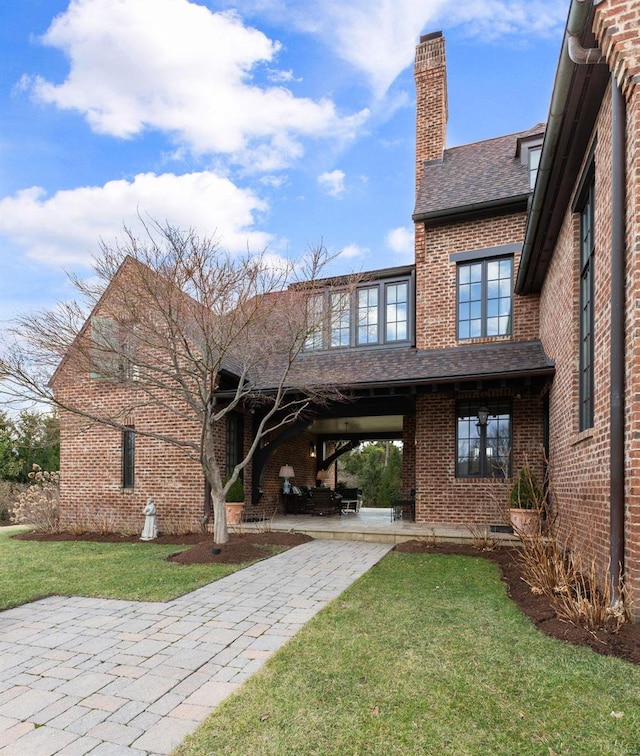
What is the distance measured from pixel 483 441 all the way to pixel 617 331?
6.36 m

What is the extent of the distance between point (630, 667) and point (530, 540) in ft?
9.21

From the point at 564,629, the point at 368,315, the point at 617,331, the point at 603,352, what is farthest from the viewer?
the point at 368,315

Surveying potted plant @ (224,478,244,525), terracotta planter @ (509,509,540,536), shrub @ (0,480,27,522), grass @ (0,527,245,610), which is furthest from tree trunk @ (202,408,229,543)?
shrub @ (0,480,27,522)

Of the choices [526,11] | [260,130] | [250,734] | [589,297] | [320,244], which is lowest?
[250,734]

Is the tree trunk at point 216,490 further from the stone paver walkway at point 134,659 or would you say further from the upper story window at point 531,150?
the upper story window at point 531,150

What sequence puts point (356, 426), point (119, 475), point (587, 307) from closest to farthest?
point (587, 307) → point (119, 475) → point (356, 426)

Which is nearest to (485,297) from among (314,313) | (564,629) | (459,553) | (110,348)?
(314,313)

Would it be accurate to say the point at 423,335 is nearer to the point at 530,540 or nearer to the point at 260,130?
the point at 530,540

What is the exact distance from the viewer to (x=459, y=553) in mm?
8234

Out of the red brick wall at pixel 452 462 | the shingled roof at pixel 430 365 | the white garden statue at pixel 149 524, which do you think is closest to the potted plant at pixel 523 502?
the red brick wall at pixel 452 462

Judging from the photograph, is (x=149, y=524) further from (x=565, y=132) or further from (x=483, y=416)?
(x=565, y=132)

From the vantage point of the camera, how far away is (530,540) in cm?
628

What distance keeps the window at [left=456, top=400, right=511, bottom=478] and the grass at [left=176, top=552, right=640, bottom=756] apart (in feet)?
19.0

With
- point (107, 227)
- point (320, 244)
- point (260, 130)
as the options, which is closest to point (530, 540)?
point (320, 244)
